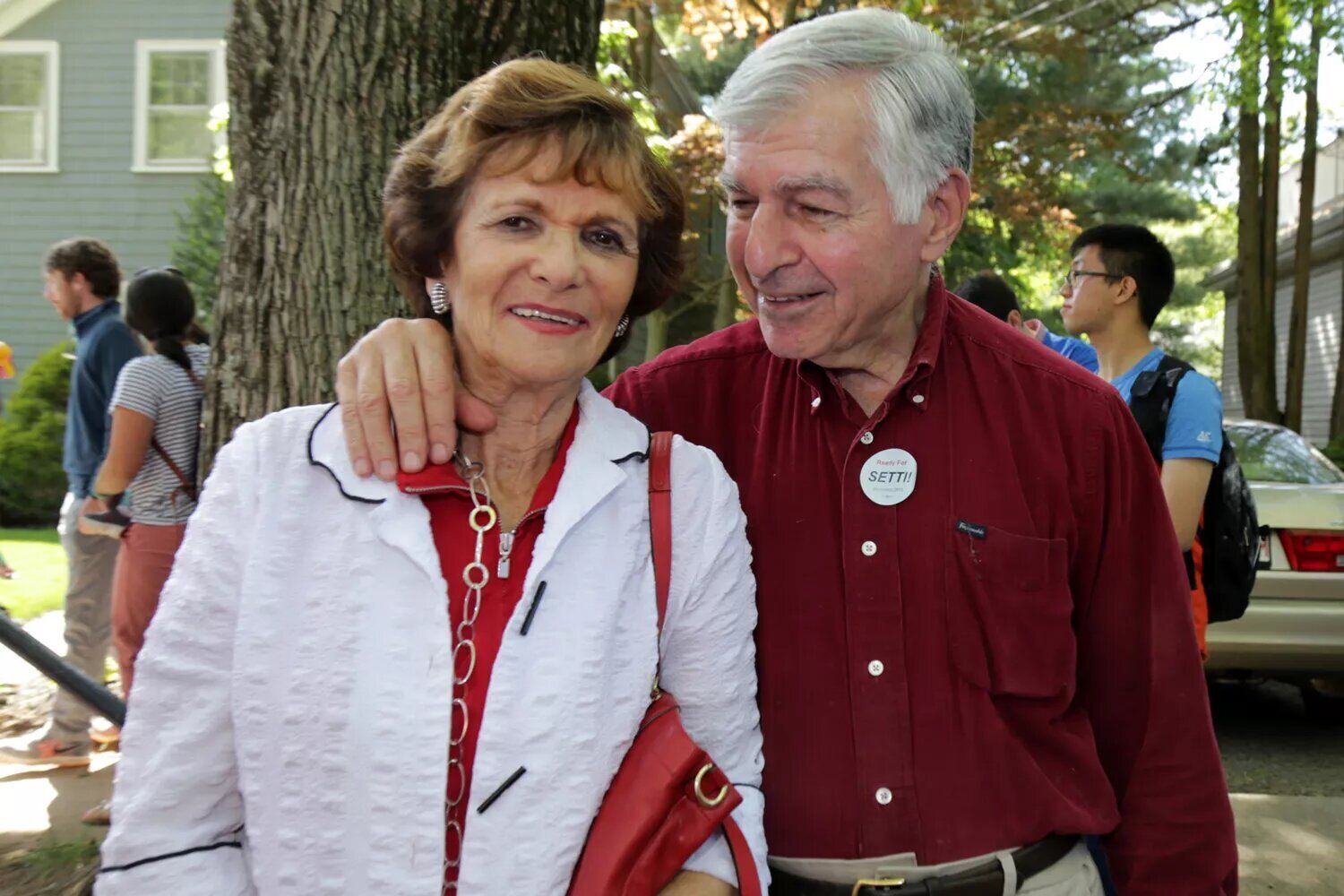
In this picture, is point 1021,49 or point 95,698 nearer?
point 95,698

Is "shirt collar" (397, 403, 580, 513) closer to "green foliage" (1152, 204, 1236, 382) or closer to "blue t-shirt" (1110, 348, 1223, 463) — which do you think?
"blue t-shirt" (1110, 348, 1223, 463)

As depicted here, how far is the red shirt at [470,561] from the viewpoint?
184cm

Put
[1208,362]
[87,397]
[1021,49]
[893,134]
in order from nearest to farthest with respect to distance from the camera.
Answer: [893,134]
[87,397]
[1021,49]
[1208,362]

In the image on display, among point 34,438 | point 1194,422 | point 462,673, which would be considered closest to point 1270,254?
point 1194,422

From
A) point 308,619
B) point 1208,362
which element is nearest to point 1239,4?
point 308,619

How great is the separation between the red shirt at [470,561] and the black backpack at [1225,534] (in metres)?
2.87

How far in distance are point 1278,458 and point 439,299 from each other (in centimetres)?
639

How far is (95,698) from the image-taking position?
10.8 ft

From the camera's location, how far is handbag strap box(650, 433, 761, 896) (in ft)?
6.33

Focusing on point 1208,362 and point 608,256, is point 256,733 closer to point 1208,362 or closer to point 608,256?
point 608,256

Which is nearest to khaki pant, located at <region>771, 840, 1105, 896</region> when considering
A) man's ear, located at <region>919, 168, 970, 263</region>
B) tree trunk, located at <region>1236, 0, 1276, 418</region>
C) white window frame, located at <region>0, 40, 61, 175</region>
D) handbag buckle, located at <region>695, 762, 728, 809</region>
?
handbag buckle, located at <region>695, 762, 728, 809</region>

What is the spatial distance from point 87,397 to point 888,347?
15.9 feet

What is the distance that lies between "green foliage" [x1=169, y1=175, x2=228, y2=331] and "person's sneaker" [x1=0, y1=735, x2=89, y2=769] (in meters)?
10.3

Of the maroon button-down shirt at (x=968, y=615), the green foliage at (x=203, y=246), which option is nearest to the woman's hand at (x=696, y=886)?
the maroon button-down shirt at (x=968, y=615)
